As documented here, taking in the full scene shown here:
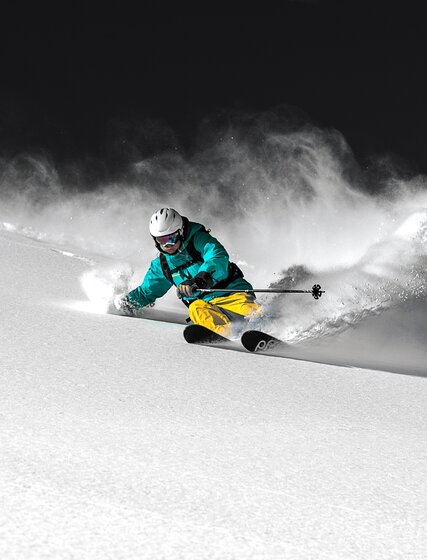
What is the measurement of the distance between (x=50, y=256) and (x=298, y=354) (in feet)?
14.3

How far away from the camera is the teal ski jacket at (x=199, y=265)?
5.65 metres

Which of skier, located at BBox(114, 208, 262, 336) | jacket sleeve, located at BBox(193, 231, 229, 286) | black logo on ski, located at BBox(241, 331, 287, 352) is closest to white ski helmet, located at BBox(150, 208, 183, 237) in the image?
skier, located at BBox(114, 208, 262, 336)

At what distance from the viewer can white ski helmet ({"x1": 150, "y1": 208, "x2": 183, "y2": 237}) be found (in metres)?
5.52

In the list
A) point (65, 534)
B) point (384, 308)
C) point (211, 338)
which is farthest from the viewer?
point (384, 308)

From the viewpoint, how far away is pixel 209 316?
5.52 meters

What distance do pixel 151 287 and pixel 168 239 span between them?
65 centimetres

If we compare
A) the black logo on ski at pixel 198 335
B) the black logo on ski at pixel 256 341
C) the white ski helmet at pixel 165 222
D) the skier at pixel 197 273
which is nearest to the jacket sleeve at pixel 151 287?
the skier at pixel 197 273

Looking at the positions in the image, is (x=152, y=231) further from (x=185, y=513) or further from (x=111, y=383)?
(x=185, y=513)

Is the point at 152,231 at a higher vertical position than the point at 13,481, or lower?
higher

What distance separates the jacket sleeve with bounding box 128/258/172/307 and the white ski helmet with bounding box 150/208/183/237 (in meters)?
0.53

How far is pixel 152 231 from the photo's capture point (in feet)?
18.3

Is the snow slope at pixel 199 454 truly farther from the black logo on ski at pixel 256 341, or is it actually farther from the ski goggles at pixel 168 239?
the ski goggles at pixel 168 239

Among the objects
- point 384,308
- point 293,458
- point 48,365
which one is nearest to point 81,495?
point 293,458

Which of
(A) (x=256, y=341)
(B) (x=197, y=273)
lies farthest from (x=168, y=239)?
(A) (x=256, y=341)
